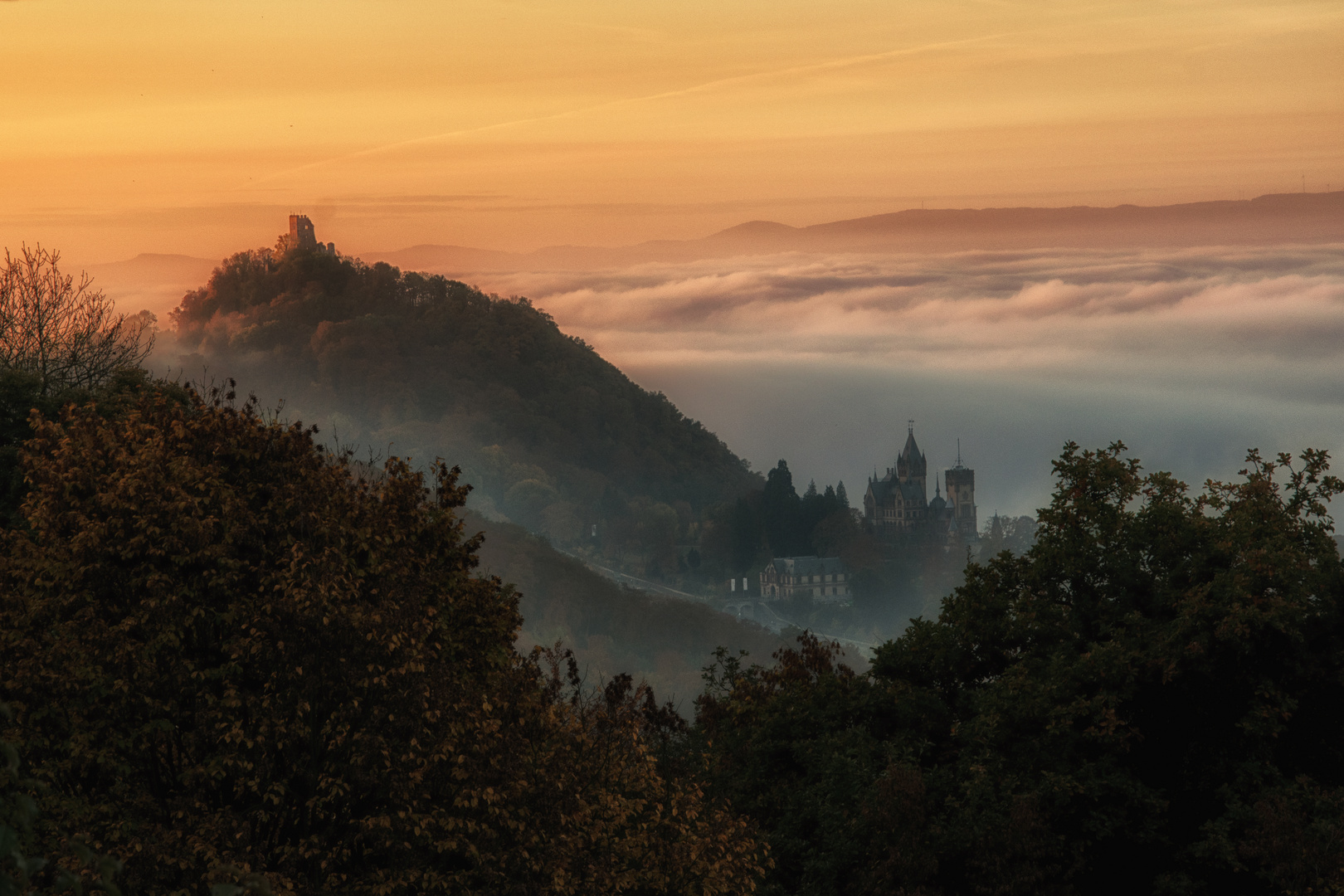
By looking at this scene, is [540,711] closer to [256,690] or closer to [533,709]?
[533,709]

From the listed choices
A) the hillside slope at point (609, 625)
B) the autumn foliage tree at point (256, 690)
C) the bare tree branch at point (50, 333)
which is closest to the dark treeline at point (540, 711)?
the autumn foliage tree at point (256, 690)

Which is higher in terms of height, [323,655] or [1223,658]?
[323,655]

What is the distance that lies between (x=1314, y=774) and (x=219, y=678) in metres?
19.3

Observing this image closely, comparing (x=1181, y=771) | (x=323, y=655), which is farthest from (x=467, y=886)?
(x=1181, y=771)

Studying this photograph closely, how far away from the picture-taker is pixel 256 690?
16562 mm

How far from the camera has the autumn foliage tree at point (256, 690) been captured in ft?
51.9

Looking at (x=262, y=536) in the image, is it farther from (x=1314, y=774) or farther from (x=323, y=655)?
(x=1314, y=774)

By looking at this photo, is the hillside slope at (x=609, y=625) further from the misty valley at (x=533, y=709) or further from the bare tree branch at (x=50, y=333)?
the misty valley at (x=533, y=709)

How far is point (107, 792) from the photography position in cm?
1616

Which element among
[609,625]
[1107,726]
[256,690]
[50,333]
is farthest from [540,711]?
[609,625]

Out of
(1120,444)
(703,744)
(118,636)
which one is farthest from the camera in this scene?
(703,744)

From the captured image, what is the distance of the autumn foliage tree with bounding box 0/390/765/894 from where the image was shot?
1581 centimetres

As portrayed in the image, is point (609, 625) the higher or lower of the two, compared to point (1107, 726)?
lower

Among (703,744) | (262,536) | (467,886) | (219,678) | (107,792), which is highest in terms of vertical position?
(262,536)
